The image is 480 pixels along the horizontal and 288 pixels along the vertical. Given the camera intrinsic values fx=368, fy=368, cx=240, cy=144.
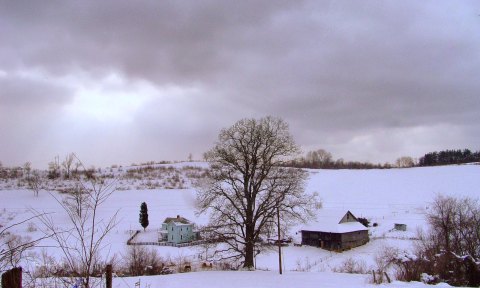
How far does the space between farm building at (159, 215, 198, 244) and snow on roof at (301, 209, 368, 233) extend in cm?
1561

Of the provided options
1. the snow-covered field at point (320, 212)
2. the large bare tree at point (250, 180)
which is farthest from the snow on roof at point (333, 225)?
the large bare tree at point (250, 180)

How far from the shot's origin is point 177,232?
49.2 metres

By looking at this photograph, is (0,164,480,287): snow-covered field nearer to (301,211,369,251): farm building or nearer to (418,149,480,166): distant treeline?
(301,211,369,251): farm building

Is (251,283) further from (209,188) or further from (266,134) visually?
(266,134)

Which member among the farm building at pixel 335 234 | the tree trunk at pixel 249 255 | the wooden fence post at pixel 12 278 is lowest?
the farm building at pixel 335 234

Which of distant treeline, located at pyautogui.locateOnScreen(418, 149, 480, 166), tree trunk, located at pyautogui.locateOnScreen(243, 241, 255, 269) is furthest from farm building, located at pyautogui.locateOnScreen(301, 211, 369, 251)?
distant treeline, located at pyautogui.locateOnScreen(418, 149, 480, 166)

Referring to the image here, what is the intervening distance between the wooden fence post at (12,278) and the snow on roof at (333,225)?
142ft

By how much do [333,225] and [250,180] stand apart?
26.5 m

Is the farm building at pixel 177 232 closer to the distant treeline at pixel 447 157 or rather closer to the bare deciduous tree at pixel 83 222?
the bare deciduous tree at pixel 83 222

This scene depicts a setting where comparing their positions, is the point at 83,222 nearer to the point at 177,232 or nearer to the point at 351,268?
the point at 351,268

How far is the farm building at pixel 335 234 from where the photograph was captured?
45.7m

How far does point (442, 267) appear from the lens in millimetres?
19844

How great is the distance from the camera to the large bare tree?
77.9 feet

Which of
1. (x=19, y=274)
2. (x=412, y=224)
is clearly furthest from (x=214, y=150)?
(x=412, y=224)
